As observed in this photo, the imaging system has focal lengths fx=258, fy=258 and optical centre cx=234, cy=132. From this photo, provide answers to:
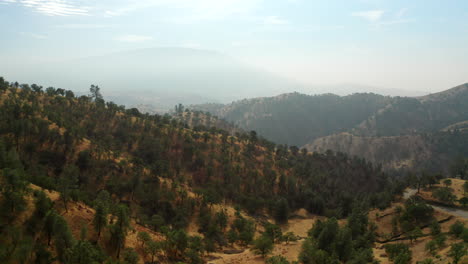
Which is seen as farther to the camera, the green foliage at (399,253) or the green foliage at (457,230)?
the green foliage at (457,230)

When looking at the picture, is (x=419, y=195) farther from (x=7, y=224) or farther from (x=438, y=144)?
(x=438, y=144)

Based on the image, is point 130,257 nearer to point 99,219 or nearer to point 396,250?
point 99,219

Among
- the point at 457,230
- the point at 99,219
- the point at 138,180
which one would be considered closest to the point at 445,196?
the point at 457,230

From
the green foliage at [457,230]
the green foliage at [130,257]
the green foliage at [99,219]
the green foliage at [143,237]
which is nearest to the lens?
the green foliage at [130,257]

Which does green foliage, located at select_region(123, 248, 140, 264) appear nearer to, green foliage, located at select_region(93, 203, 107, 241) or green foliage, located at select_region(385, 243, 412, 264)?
green foliage, located at select_region(93, 203, 107, 241)

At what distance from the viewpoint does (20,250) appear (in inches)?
904

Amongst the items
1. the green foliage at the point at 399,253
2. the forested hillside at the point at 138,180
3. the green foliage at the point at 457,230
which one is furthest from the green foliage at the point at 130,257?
the green foliage at the point at 457,230

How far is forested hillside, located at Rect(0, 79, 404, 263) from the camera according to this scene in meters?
28.0

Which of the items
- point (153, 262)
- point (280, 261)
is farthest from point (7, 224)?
point (280, 261)

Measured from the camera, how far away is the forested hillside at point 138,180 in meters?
28.0

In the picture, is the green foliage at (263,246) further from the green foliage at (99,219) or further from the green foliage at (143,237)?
the green foliage at (99,219)

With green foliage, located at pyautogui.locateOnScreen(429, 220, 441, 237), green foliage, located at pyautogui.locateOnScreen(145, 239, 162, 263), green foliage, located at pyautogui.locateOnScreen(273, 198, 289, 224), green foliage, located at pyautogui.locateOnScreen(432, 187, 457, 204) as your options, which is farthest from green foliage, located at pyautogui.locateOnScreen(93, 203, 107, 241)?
green foliage, located at pyautogui.locateOnScreen(432, 187, 457, 204)

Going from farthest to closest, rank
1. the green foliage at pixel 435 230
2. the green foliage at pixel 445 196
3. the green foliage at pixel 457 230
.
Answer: the green foliage at pixel 445 196 → the green foliage at pixel 435 230 → the green foliage at pixel 457 230

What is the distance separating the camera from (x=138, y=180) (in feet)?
197
